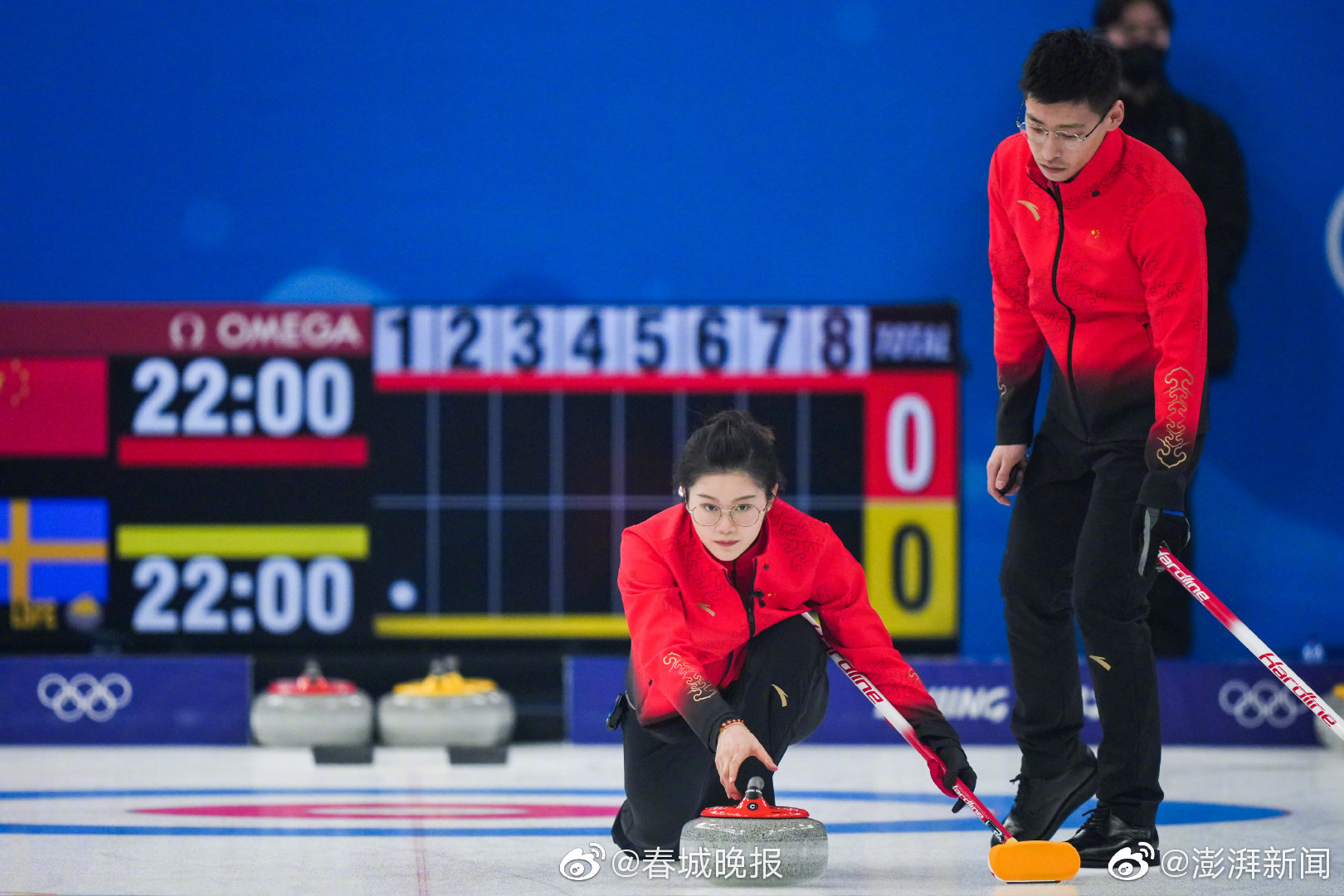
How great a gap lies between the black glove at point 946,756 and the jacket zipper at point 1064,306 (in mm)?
578

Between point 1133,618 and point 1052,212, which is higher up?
point 1052,212

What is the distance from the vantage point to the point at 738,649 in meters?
2.61

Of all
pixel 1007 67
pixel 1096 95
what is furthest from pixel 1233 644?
pixel 1096 95

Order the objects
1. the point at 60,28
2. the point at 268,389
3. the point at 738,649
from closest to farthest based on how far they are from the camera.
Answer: the point at 738,649
the point at 268,389
the point at 60,28

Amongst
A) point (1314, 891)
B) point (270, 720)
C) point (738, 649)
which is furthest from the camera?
point (270, 720)

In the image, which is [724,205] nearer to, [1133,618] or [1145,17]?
[1145,17]

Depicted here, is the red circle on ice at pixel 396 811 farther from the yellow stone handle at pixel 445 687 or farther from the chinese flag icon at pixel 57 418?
the chinese flag icon at pixel 57 418

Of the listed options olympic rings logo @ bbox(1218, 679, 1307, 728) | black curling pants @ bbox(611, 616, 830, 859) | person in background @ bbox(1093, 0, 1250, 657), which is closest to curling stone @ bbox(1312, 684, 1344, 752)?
olympic rings logo @ bbox(1218, 679, 1307, 728)

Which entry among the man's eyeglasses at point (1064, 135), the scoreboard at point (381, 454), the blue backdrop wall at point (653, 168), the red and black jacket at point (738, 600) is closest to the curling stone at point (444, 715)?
the scoreboard at point (381, 454)

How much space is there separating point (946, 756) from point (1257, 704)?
9.92 feet

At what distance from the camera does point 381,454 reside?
5.16 metres

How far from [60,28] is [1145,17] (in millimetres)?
3650

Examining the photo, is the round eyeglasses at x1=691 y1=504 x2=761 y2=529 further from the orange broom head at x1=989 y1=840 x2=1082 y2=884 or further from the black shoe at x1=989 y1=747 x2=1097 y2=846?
the black shoe at x1=989 y1=747 x2=1097 y2=846

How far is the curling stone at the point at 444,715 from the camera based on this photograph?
15.4 ft
